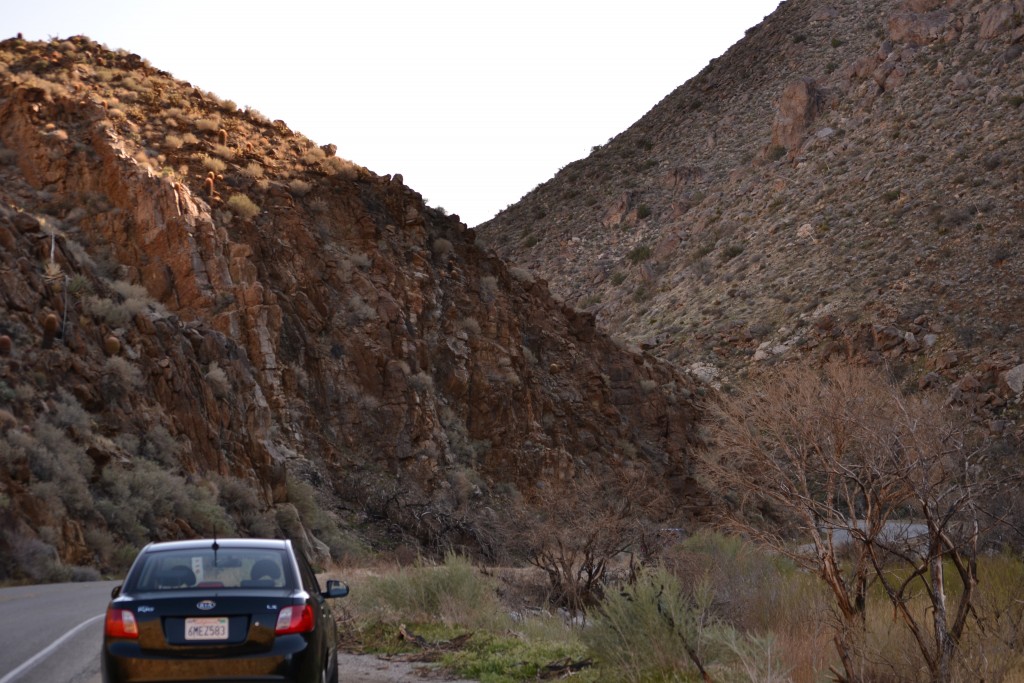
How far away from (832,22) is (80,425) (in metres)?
70.3

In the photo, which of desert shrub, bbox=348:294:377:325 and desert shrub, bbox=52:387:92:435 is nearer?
desert shrub, bbox=52:387:92:435

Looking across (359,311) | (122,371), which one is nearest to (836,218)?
(359,311)

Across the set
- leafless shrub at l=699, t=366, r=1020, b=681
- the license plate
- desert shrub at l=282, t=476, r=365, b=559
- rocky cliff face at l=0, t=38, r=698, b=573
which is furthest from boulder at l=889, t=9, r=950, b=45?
the license plate

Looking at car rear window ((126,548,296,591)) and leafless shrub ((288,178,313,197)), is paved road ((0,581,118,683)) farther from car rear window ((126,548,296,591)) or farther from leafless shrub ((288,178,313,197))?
leafless shrub ((288,178,313,197))

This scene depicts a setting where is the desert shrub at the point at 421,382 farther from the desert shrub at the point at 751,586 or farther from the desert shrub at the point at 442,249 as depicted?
the desert shrub at the point at 751,586

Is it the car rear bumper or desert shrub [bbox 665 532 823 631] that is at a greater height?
the car rear bumper

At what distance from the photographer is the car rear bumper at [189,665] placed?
7414mm

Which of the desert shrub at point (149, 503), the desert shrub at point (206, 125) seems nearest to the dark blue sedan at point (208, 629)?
the desert shrub at point (149, 503)

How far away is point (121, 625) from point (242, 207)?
3043cm

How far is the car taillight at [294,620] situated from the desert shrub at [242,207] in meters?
30.2

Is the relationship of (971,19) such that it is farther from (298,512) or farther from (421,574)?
(421,574)

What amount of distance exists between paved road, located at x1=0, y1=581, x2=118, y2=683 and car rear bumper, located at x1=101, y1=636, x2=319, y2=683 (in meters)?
3.06

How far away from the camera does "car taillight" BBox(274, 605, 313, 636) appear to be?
303 inches

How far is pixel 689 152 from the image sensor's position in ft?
257
